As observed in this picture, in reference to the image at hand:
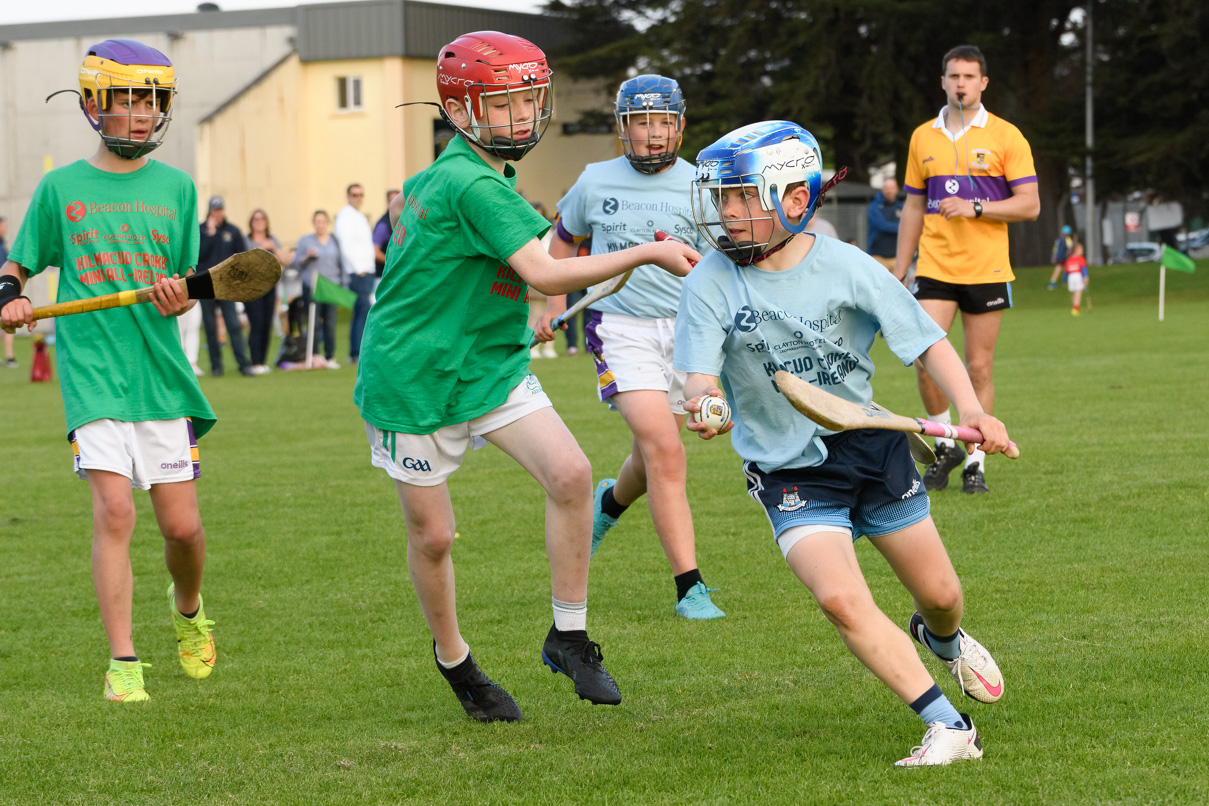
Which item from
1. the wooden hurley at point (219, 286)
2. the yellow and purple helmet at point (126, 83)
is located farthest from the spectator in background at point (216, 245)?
the wooden hurley at point (219, 286)

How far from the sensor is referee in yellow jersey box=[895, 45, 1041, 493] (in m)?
8.14

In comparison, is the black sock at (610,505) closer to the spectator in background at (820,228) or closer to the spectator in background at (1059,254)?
the spectator in background at (820,228)

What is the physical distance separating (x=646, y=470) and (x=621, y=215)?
1.19 m

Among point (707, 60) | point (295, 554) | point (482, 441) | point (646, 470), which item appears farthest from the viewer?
point (707, 60)

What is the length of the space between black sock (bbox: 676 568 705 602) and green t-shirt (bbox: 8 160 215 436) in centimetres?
209

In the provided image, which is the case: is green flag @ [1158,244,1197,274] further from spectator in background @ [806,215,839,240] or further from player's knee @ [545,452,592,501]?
player's knee @ [545,452,592,501]

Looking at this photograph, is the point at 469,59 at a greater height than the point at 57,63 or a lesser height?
lesser

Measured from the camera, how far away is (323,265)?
64.2 ft

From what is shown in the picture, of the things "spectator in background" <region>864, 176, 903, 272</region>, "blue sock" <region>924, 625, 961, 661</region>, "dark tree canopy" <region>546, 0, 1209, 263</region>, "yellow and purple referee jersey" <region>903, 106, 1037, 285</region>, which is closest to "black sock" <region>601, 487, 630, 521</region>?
"blue sock" <region>924, 625, 961, 661</region>

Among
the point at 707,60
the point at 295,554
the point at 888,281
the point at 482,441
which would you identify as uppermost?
the point at 707,60

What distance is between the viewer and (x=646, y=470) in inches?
242

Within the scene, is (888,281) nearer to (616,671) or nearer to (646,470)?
(616,671)

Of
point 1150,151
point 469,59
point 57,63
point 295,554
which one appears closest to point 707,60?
point 1150,151

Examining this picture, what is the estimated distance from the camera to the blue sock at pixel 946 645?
422cm
